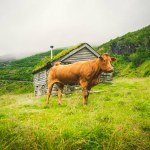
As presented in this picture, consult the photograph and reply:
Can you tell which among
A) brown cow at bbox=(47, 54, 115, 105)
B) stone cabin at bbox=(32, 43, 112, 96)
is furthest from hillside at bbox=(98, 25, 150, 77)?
brown cow at bbox=(47, 54, 115, 105)

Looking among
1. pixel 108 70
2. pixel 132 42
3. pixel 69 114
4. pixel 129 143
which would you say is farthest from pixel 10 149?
pixel 132 42

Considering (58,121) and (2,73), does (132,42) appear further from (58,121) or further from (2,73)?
(58,121)

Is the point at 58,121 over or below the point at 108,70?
below

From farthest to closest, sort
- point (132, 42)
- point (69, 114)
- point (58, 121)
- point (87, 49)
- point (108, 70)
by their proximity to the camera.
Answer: point (132, 42) → point (87, 49) → point (108, 70) → point (69, 114) → point (58, 121)

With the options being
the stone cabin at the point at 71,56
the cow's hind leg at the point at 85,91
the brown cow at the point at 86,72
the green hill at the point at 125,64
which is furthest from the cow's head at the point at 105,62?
the green hill at the point at 125,64

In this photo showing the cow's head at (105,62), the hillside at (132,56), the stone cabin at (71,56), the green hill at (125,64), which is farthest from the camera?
the green hill at (125,64)

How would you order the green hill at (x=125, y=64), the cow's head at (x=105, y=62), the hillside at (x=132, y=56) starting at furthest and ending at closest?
1. the green hill at (x=125, y=64)
2. the hillside at (x=132, y=56)
3. the cow's head at (x=105, y=62)

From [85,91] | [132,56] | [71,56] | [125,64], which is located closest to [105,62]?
[85,91]

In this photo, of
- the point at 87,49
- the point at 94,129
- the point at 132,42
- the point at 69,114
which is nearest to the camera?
the point at 94,129

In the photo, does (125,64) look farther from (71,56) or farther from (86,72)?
(86,72)

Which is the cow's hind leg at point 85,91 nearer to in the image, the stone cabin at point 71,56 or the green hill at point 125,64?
the stone cabin at point 71,56

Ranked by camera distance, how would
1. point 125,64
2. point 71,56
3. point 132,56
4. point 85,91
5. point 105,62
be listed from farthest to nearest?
point 125,64, point 132,56, point 71,56, point 85,91, point 105,62

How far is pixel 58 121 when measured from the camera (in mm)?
6938

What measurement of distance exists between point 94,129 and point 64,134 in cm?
64
